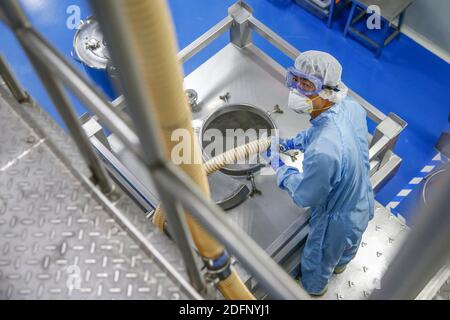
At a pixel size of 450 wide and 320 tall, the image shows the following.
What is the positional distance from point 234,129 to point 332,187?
0.86m

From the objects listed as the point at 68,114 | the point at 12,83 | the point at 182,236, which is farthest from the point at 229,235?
the point at 12,83

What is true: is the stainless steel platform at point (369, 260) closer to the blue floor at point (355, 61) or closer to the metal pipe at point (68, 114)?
the blue floor at point (355, 61)

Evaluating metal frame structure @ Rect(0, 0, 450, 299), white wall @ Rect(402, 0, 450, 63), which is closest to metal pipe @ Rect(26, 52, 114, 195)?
metal frame structure @ Rect(0, 0, 450, 299)

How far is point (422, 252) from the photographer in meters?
0.96

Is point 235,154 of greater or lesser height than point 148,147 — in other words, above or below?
below

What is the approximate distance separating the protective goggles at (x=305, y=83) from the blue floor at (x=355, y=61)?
2.02 m

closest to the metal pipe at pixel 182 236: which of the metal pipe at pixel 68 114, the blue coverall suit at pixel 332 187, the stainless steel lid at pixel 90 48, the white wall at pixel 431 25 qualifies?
the metal pipe at pixel 68 114

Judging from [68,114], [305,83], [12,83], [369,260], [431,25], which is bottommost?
[369,260]

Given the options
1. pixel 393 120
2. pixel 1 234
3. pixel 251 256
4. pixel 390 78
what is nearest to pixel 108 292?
pixel 1 234

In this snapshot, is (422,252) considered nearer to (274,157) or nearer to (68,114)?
(68,114)
